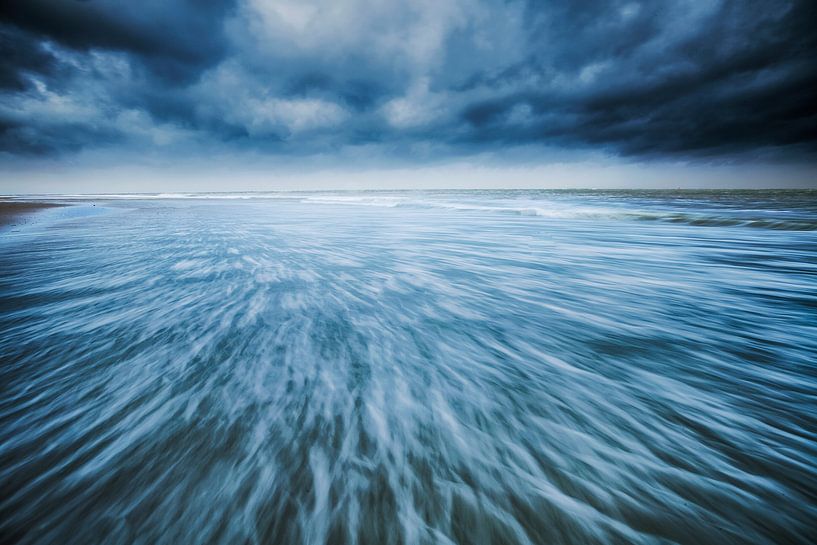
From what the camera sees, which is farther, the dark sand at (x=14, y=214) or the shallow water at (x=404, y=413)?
the dark sand at (x=14, y=214)

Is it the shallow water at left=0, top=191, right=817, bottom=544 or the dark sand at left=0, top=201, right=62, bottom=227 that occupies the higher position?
the shallow water at left=0, top=191, right=817, bottom=544

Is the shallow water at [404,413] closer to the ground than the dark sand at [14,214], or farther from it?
farther from it

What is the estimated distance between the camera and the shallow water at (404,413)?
1208 millimetres

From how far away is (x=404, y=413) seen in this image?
6.01 ft

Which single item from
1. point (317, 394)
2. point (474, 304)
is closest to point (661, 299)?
point (474, 304)

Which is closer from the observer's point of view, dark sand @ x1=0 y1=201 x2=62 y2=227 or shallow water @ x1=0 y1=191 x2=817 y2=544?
shallow water @ x1=0 y1=191 x2=817 y2=544

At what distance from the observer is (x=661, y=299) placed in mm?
3945

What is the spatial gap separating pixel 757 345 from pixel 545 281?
2.27 metres

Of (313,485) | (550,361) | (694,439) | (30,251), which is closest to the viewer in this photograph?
(313,485)

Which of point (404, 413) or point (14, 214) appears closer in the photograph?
point (404, 413)

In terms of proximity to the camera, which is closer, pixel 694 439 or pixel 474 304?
pixel 694 439

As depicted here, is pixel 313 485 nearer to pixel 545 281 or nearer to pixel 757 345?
pixel 757 345

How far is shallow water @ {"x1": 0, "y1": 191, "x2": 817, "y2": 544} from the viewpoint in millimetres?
1208

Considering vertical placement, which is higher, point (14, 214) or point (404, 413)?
point (404, 413)
